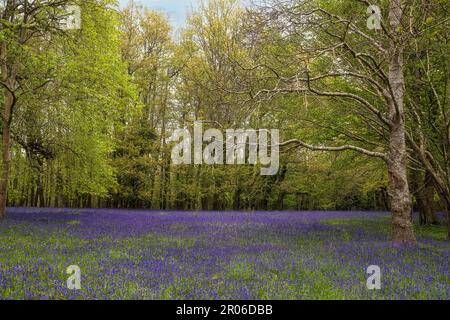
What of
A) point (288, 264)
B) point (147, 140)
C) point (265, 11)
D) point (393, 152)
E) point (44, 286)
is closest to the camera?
point (44, 286)

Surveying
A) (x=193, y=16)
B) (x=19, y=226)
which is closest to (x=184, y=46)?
(x=193, y=16)

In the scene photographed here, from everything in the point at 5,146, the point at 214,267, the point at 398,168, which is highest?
the point at 5,146

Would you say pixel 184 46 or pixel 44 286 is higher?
pixel 184 46

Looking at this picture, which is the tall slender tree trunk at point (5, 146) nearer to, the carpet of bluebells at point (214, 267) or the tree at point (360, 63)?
the carpet of bluebells at point (214, 267)

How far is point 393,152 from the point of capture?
9891mm

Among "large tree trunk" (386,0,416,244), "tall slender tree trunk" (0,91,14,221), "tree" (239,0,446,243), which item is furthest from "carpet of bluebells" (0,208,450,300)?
"tall slender tree trunk" (0,91,14,221)

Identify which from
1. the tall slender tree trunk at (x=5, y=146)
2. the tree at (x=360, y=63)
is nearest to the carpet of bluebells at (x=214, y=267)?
the tree at (x=360, y=63)

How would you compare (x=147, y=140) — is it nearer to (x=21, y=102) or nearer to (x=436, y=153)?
(x=21, y=102)

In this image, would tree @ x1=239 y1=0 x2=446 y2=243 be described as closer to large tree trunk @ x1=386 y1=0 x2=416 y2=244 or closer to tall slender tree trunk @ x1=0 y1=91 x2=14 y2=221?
large tree trunk @ x1=386 y1=0 x2=416 y2=244

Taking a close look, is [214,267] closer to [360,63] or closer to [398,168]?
[398,168]

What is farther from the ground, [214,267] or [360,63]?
[360,63]

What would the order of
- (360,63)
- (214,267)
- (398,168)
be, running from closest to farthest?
(214,267), (398,168), (360,63)

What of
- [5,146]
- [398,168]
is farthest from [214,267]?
[5,146]

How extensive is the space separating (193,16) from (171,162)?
12233 mm
